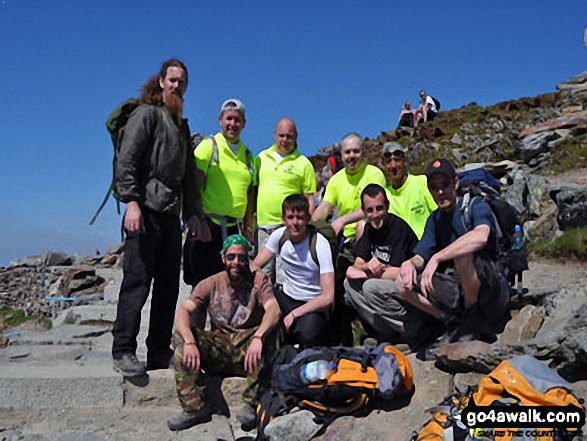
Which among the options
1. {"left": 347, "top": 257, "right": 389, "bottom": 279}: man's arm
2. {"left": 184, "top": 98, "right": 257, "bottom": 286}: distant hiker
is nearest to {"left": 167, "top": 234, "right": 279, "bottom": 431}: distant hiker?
{"left": 184, "top": 98, "right": 257, "bottom": 286}: distant hiker

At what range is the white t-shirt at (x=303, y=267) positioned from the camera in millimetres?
5262

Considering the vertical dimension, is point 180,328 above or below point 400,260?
below

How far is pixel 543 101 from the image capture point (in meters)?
25.8

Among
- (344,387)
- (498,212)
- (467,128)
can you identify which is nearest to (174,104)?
(344,387)

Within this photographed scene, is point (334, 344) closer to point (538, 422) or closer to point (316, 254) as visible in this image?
point (316, 254)

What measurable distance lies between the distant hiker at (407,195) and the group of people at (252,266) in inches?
0.7

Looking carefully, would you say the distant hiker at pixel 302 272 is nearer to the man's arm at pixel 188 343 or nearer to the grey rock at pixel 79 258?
the man's arm at pixel 188 343

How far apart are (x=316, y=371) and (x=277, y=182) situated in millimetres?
2279

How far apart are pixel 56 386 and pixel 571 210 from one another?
8010mm

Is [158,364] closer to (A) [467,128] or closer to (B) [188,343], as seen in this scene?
(B) [188,343]

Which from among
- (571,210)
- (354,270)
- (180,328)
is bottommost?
(180,328)

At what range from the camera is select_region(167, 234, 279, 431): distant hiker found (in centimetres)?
461

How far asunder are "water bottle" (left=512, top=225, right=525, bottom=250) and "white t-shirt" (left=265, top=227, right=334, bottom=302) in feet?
5.78

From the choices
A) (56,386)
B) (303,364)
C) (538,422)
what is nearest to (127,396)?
(56,386)
